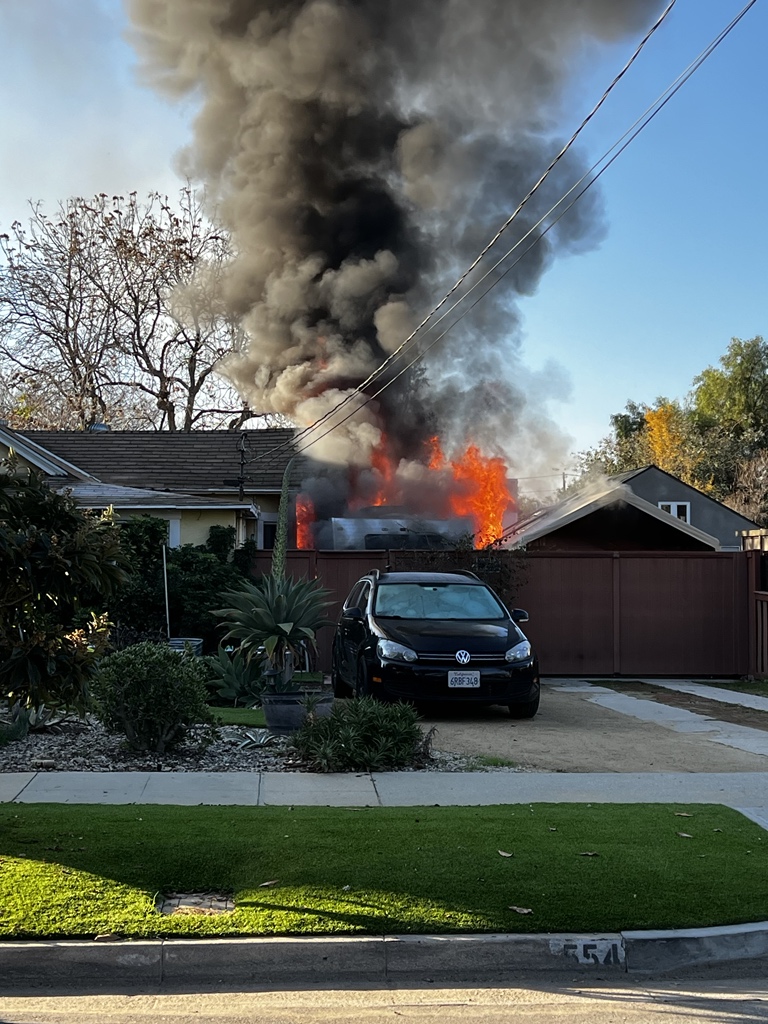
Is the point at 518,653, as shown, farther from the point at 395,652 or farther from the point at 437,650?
the point at 395,652

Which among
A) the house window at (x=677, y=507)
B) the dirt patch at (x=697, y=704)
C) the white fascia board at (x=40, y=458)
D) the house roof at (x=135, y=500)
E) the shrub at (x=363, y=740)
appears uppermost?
the white fascia board at (x=40, y=458)

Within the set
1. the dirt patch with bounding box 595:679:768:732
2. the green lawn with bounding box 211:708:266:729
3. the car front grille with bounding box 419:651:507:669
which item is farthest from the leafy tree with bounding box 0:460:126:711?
the dirt patch with bounding box 595:679:768:732

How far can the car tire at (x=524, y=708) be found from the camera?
11094 millimetres

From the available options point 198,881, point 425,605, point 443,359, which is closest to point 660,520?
point 443,359

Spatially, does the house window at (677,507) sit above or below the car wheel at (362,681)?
above

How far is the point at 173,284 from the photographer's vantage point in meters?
32.6

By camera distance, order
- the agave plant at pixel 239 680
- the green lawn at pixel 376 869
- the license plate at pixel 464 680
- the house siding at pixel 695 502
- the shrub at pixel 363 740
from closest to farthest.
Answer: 1. the green lawn at pixel 376 869
2. the shrub at pixel 363 740
3. the license plate at pixel 464 680
4. the agave plant at pixel 239 680
5. the house siding at pixel 695 502

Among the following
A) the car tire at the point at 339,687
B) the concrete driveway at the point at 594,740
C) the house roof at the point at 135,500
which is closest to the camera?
the concrete driveway at the point at 594,740

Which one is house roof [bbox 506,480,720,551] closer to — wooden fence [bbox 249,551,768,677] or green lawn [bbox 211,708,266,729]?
wooden fence [bbox 249,551,768,677]

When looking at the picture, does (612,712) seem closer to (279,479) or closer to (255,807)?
(255,807)

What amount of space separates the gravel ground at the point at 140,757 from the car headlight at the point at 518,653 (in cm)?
205

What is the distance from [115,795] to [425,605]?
5.47m

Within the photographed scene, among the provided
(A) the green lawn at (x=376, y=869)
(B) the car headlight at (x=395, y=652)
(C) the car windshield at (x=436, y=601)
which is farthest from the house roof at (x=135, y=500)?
(A) the green lawn at (x=376, y=869)

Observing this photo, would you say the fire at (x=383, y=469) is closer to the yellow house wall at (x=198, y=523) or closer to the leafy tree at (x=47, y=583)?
the yellow house wall at (x=198, y=523)
